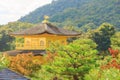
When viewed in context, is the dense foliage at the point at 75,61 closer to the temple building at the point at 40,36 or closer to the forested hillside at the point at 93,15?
the temple building at the point at 40,36

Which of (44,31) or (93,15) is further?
(93,15)

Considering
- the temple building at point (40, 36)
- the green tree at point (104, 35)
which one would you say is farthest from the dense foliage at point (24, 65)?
the green tree at point (104, 35)

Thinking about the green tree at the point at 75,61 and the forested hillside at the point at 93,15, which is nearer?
the green tree at the point at 75,61

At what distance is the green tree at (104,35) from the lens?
180ft

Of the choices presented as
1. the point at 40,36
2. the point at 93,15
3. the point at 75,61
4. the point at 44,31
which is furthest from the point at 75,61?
the point at 93,15

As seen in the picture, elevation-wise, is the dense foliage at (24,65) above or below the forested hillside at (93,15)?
below

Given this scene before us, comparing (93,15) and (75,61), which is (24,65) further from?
(93,15)

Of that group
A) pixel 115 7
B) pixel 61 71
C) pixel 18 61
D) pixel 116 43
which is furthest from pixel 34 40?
pixel 115 7

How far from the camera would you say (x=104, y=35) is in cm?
5541

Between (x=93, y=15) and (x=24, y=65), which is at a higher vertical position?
(x=93, y=15)

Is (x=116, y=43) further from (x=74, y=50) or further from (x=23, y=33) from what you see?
(x=74, y=50)

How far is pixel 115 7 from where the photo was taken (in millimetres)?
118500

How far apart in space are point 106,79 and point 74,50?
9441 millimetres

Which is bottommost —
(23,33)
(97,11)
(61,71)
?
(61,71)
